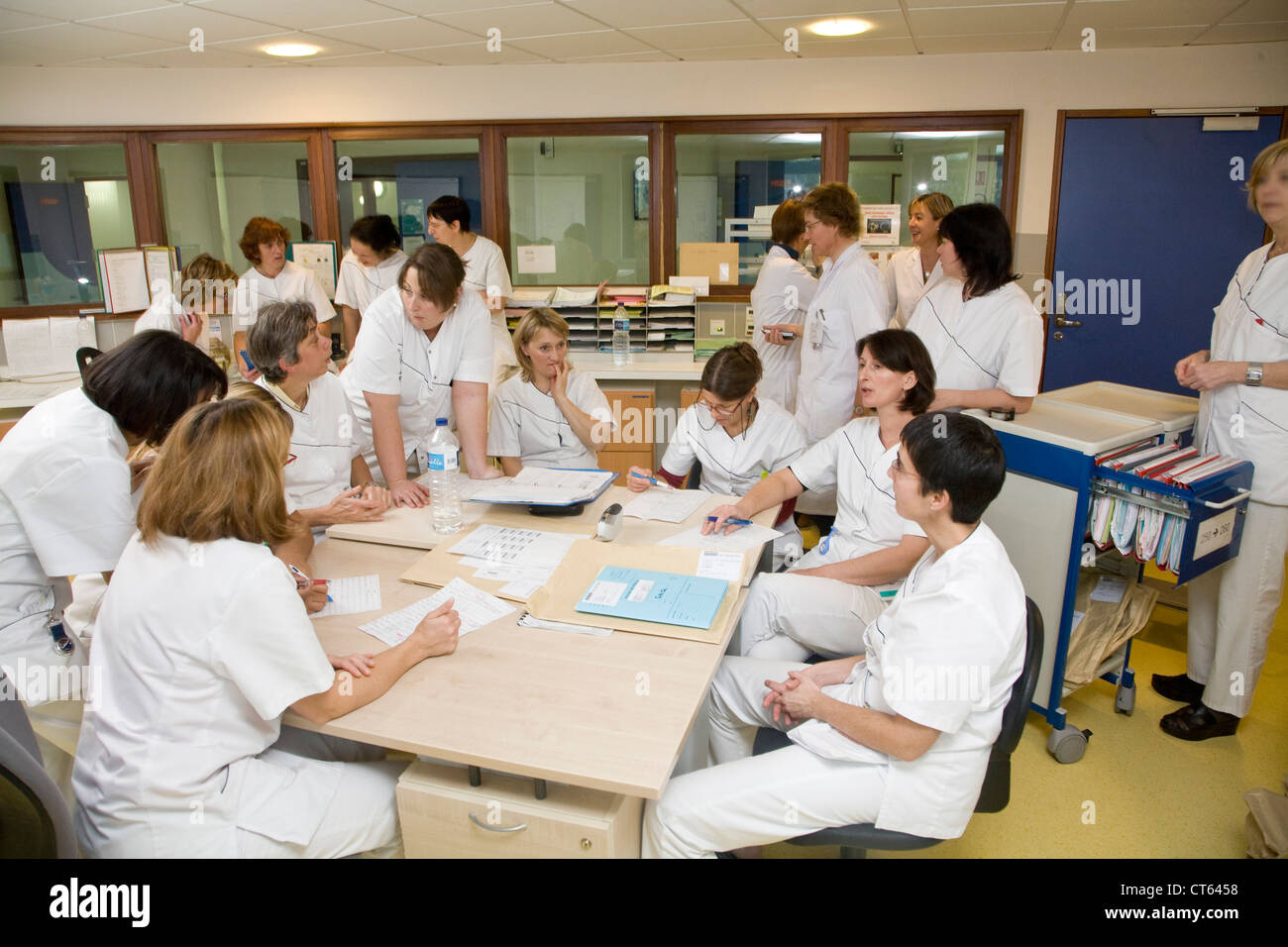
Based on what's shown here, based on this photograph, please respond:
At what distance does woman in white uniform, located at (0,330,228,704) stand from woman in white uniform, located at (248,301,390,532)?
464mm

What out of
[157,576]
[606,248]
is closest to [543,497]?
[157,576]

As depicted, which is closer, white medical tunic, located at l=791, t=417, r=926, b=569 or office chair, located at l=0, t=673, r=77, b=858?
office chair, located at l=0, t=673, r=77, b=858

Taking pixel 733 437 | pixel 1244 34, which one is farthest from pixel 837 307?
pixel 1244 34

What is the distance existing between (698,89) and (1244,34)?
262 cm

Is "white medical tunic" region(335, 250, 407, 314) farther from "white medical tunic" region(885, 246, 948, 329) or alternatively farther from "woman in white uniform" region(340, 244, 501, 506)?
Answer: "white medical tunic" region(885, 246, 948, 329)

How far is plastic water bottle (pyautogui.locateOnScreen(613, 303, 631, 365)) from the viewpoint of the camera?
5.01m

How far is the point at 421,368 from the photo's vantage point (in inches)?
116

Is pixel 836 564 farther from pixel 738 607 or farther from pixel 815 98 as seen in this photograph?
pixel 815 98

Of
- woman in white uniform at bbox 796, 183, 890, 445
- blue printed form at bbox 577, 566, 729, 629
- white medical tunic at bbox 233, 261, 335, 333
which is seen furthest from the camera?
white medical tunic at bbox 233, 261, 335, 333

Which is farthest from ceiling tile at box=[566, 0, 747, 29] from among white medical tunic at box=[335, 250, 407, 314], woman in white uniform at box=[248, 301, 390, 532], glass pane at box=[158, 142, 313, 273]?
glass pane at box=[158, 142, 313, 273]

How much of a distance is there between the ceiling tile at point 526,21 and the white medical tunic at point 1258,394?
2717 millimetres

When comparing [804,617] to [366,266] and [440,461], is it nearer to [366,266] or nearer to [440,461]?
[440,461]

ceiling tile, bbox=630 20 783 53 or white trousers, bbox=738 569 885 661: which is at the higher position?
ceiling tile, bbox=630 20 783 53
